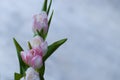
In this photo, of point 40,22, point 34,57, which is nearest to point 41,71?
point 34,57

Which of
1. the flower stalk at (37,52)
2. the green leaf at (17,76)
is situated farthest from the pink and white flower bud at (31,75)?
the green leaf at (17,76)

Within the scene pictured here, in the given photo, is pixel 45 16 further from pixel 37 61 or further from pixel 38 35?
pixel 37 61

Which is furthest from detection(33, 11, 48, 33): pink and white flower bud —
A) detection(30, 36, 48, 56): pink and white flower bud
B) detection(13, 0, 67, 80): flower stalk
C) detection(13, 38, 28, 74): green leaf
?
detection(13, 38, 28, 74): green leaf

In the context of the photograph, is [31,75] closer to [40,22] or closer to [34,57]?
[34,57]

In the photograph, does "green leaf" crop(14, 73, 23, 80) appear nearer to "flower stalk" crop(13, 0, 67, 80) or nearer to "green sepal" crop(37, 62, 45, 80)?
"flower stalk" crop(13, 0, 67, 80)

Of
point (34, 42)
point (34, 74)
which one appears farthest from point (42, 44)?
point (34, 74)

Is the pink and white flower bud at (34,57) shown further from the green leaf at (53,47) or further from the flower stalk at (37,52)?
the green leaf at (53,47)
